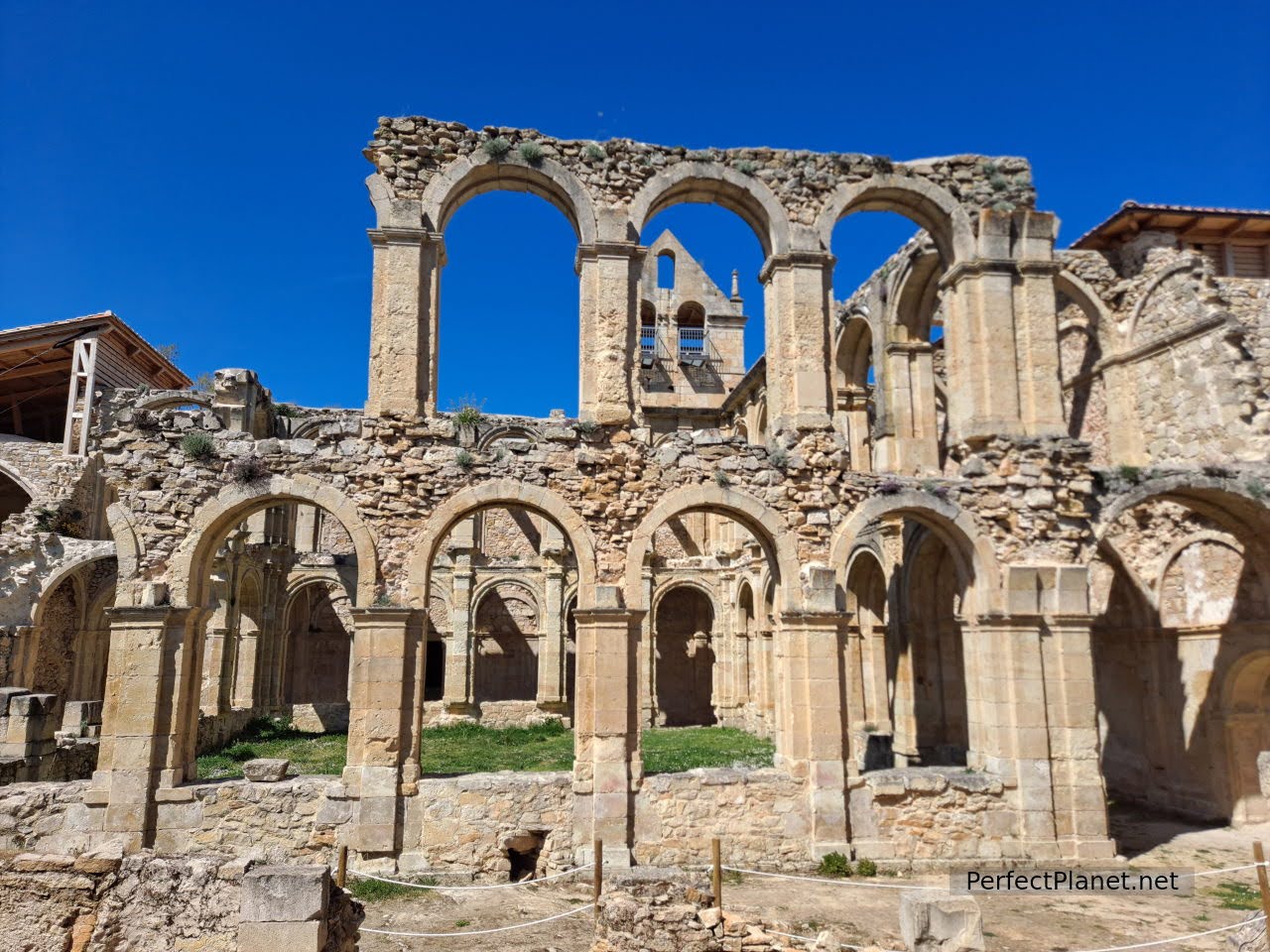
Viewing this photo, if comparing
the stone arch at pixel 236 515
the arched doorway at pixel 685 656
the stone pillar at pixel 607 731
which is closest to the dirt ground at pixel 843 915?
the stone pillar at pixel 607 731

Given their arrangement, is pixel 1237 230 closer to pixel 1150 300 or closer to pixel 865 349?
pixel 1150 300

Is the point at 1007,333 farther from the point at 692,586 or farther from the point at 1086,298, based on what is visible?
the point at 692,586

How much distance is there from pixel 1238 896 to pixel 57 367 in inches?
1130

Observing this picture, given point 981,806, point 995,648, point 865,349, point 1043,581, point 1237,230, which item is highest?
point 1237,230

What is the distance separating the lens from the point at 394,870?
1009cm

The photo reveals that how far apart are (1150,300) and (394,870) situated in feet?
51.2

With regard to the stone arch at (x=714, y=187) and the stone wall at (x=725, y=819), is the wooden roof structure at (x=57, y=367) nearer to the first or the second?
the stone arch at (x=714, y=187)

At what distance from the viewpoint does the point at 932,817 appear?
1098 centimetres

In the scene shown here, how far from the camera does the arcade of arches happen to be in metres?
10.5

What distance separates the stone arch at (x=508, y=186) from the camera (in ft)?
39.8

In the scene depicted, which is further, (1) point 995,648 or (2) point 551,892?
(1) point 995,648

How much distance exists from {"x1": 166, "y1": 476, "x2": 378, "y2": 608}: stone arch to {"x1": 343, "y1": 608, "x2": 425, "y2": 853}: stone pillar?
0.48 meters

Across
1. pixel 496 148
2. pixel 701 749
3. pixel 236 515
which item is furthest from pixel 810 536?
pixel 236 515

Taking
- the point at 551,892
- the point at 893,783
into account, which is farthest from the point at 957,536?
the point at 551,892
